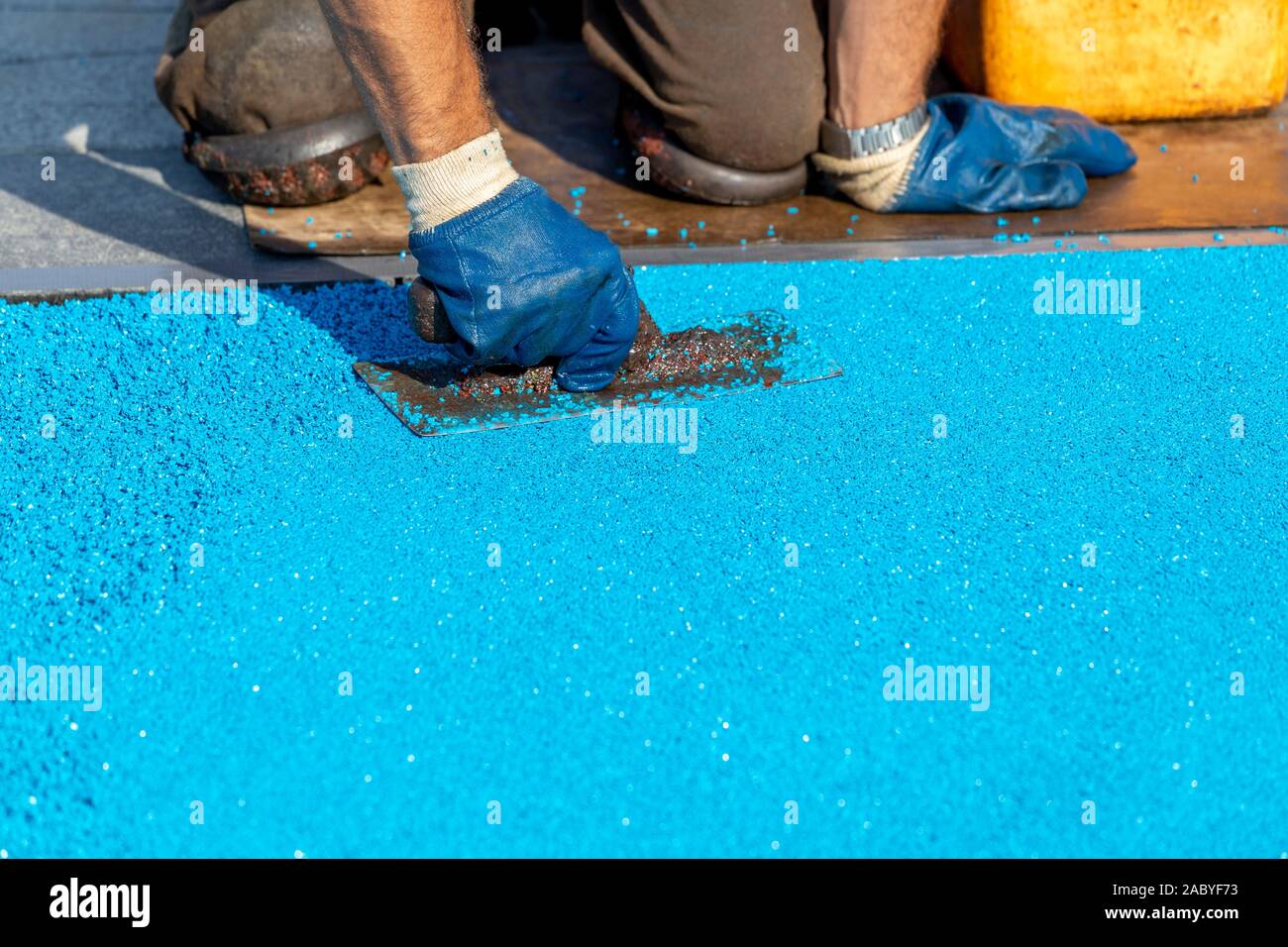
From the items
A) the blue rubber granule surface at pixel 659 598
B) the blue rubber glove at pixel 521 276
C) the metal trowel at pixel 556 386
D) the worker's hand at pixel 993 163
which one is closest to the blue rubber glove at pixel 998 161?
the worker's hand at pixel 993 163

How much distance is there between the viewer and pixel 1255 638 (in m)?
1.51

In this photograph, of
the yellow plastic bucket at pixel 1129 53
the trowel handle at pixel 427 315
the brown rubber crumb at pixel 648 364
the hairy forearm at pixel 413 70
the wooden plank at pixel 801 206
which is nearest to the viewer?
the hairy forearm at pixel 413 70

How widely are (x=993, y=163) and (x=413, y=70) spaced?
129cm

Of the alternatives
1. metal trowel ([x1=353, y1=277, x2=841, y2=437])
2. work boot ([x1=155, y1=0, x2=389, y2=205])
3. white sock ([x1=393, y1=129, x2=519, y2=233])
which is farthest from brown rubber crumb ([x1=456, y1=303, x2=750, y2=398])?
work boot ([x1=155, y1=0, x2=389, y2=205])

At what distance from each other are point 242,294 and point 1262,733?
1.71 metres

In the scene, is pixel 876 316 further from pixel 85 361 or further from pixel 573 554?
pixel 85 361

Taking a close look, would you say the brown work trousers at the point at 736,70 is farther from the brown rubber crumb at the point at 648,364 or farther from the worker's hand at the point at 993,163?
the brown rubber crumb at the point at 648,364

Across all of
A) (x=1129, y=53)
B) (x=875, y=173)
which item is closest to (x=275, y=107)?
(x=875, y=173)

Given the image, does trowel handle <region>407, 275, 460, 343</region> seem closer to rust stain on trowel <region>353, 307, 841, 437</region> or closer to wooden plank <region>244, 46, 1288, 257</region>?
rust stain on trowel <region>353, 307, 841, 437</region>

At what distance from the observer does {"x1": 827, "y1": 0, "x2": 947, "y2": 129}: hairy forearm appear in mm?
2527

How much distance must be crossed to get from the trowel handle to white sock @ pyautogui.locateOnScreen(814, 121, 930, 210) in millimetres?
1056

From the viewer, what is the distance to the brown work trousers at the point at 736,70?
257 cm

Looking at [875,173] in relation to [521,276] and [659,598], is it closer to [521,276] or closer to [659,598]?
[521,276]

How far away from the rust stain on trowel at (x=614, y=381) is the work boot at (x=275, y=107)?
0.69 meters
